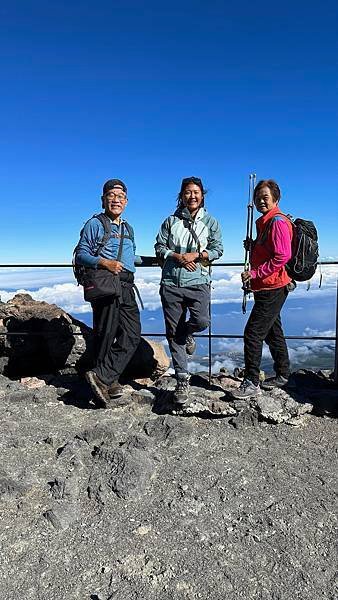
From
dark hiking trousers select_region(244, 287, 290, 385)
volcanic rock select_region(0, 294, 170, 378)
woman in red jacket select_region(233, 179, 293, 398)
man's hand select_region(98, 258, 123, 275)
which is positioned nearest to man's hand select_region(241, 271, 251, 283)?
woman in red jacket select_region(233, 179, 293, 398)

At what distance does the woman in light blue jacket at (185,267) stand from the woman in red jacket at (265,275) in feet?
1.61

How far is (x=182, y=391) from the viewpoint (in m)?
5.04

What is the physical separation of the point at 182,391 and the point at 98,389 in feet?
3.11

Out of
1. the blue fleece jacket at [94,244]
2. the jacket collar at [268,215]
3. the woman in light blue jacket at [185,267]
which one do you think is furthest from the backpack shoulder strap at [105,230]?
the jacket collar at [268,215]

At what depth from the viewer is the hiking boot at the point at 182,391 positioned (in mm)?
4980

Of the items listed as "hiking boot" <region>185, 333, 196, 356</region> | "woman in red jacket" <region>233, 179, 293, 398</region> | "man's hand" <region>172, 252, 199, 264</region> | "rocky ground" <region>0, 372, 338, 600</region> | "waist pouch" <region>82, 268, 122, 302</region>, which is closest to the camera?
"rocky ground" <region>0, 372, 338, 600</region>

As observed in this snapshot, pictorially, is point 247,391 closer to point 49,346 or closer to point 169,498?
point 169,498

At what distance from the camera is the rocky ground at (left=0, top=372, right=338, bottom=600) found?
2.81 metres

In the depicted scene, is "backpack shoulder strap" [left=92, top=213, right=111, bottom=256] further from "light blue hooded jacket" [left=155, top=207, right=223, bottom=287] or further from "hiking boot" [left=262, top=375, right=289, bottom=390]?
"hiking boot" [left=262, top=375, right=289, bottom=390]

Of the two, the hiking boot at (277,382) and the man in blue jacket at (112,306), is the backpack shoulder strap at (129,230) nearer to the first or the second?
the man in blue jacket at (112,306)

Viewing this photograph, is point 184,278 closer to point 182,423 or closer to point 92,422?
point 182,423

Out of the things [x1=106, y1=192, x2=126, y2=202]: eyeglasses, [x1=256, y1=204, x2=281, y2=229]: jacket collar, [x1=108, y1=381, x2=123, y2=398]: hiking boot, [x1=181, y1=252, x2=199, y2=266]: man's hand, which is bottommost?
[x1=108, y1=381, x2=123, y2=398]: hiking boot

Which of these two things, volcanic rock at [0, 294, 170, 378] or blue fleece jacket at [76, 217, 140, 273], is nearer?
blue fleece jacket at [76, 217, 140, 273]

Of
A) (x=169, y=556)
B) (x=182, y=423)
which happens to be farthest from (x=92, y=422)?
(x=169, y=556)
